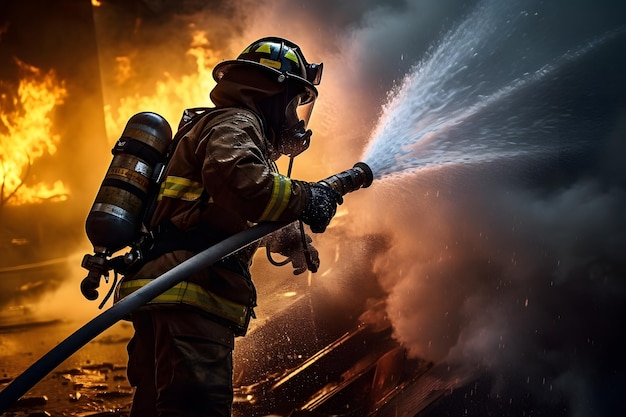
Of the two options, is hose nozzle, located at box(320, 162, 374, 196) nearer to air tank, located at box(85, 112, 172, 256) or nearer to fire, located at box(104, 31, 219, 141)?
air tank, located at box(85, 112, 172, 256)

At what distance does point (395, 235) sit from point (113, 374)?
156 inches

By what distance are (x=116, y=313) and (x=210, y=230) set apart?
23.0 inches

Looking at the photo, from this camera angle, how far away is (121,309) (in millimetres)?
2076

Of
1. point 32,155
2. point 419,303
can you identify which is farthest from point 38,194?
point 419,303

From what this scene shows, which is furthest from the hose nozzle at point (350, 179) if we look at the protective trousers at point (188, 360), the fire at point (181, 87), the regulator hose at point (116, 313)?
the fire at point (181, 87)

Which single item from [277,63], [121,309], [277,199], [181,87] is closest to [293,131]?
[277,63]

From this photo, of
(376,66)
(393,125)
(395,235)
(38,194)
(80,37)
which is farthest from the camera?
(38,194)

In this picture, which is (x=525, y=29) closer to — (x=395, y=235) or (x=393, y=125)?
(x=393, y=125)

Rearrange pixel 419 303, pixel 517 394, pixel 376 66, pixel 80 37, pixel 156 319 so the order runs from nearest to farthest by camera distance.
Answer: pixel 156 319 → pixel 517 394 → pixel 419 303 → pixel 376 66 → pixel 80 37

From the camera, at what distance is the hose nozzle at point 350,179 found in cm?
280

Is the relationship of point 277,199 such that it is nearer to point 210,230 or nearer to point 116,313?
point 210,230

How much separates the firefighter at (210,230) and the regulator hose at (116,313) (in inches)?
4.9

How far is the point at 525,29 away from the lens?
17.4ft

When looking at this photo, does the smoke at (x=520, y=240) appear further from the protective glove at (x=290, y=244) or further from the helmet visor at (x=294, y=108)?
the helmet visor at (x=294, y=108)
